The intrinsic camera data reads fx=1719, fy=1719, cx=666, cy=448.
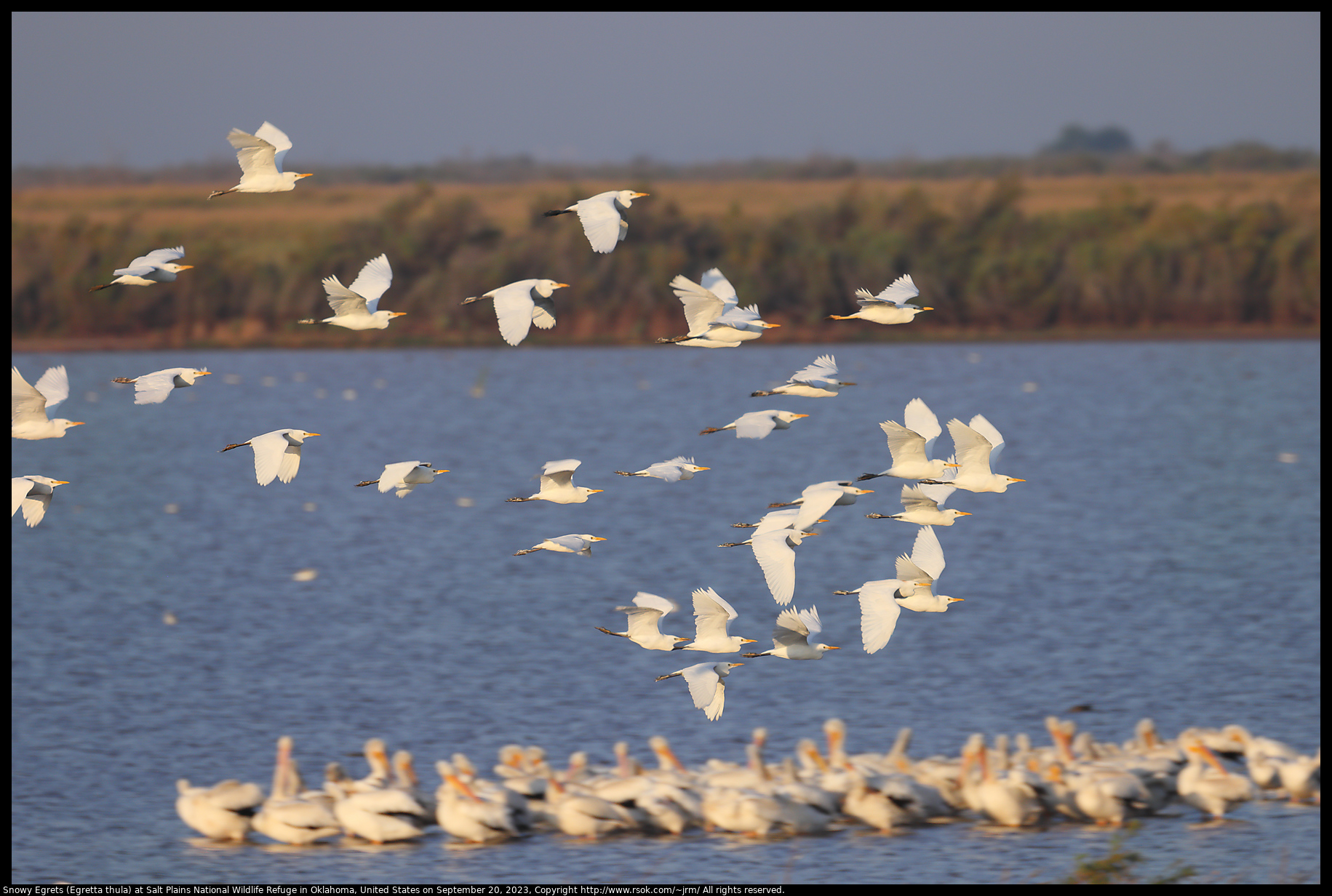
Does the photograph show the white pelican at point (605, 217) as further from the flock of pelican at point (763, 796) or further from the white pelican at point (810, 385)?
the flock of pelican at point (763, 796)

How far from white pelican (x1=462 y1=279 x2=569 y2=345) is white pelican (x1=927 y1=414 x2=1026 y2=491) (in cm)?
303

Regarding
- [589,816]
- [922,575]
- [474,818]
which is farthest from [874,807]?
[922,575]

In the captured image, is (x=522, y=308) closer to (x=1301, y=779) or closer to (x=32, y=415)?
(x=32, y=415)

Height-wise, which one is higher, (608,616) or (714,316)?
(714,316)

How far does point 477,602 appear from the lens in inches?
1073

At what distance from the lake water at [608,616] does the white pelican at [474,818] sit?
21cm

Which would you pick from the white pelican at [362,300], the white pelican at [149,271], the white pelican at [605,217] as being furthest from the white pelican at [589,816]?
the white pelican at [149,271]

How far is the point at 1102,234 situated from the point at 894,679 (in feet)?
139

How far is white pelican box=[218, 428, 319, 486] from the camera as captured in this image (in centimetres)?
1171

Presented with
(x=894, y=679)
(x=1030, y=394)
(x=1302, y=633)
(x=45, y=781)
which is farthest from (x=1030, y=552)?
(x=1030, y=394)

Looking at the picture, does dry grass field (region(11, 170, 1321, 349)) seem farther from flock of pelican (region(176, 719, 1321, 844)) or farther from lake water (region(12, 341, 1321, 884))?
flock of pelican (region(176, 719, 1321, 844))

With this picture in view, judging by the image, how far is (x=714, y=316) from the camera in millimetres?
12758

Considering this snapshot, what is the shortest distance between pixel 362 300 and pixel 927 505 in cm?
443

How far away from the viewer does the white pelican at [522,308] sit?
11.2 metres
